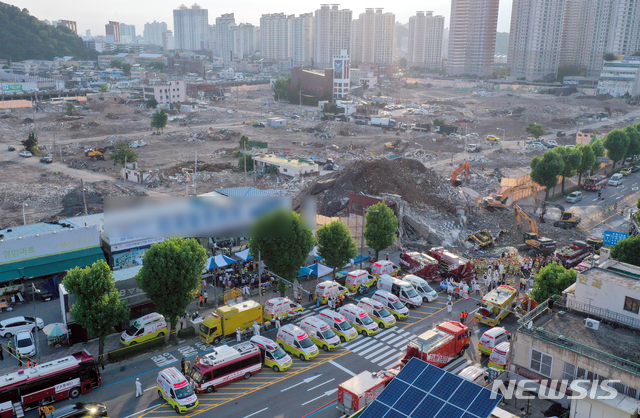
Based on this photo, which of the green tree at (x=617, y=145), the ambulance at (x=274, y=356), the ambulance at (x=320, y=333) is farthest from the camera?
the green tree at (x=617, y=145)

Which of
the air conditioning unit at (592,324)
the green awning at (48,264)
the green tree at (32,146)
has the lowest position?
the green awning at (48,264)

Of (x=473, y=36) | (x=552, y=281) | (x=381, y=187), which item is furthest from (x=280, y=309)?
(x=473, y=36)

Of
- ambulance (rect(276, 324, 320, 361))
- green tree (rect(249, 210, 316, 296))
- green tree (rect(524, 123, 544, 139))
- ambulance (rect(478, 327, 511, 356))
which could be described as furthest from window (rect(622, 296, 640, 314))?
green tree (rect(524, 123, 544, 139))

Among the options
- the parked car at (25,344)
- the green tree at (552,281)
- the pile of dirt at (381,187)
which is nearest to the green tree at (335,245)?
the green tree at (552,281)

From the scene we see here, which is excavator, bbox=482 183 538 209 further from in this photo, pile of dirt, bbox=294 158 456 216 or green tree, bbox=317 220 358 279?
green tree, bbox=317 220 358 279

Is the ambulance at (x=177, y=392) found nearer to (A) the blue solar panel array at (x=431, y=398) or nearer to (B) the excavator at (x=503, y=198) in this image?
(A) the blue solar panel array at (x=431, y=398)

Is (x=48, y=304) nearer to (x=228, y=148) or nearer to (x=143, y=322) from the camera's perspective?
(x=143, y=322)

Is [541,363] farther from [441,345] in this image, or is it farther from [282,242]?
[282,242]
